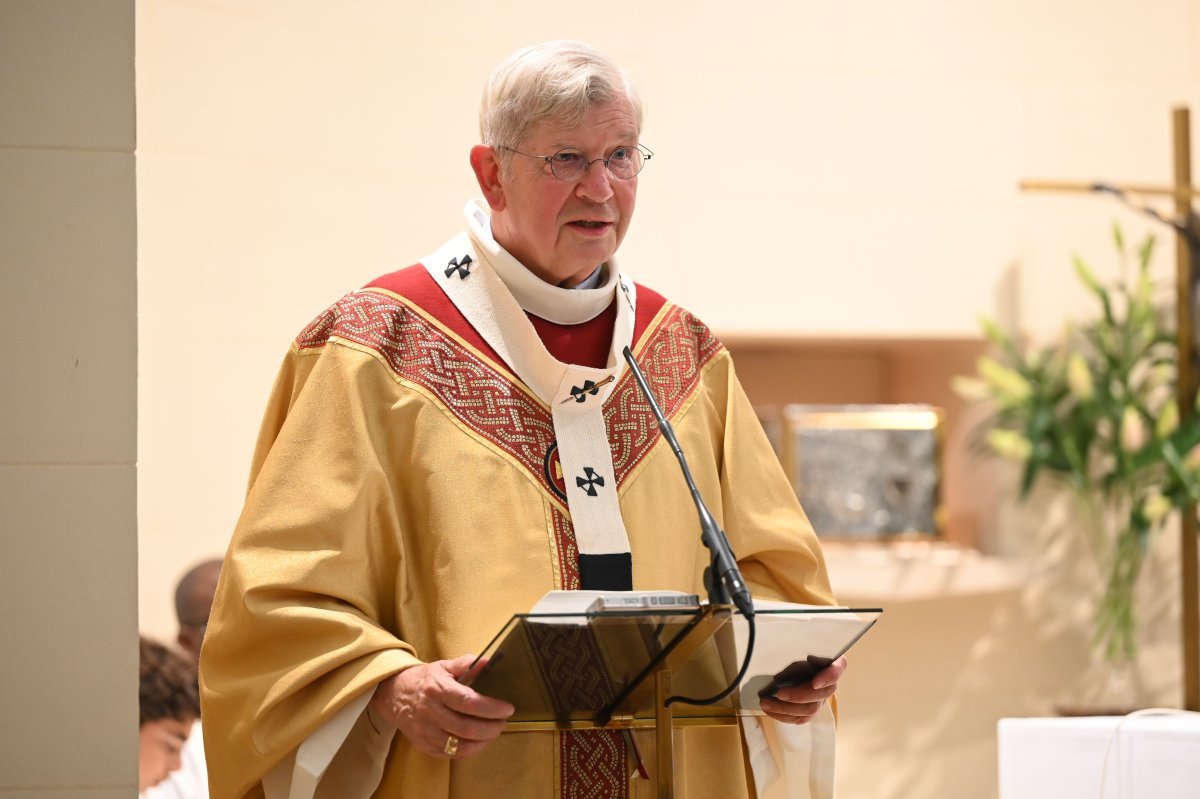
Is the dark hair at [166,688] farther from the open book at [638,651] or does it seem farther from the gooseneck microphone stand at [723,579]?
the gooseneck microphone stand at [723,579]

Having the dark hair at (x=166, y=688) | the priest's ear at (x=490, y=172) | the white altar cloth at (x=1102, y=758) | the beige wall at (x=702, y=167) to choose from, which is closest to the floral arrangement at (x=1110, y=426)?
the beige wall at (x=702, y=167)

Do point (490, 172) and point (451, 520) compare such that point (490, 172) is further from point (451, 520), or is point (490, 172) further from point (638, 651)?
point (638, 651)

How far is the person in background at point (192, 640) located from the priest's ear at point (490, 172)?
1795 millimetres

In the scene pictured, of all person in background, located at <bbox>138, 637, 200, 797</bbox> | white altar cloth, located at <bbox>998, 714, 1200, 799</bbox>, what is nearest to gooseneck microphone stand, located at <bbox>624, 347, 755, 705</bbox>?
white altar cloth, located at <bbox>998, 714, 1200, 799</bbox>

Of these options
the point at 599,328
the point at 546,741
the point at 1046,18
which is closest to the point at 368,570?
the point at 546,741

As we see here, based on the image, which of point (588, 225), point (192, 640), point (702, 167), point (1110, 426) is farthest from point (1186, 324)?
point (588, 225)

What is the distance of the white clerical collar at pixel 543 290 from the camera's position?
248 cm

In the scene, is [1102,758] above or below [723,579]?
below

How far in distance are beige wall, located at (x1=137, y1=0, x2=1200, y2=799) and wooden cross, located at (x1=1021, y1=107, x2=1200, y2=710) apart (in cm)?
46

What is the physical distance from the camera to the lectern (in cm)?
180

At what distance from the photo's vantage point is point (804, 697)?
2.16 metres

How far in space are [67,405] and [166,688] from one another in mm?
1648

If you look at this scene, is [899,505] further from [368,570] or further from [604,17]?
[368,570]

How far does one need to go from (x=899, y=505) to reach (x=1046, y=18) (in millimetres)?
2105
